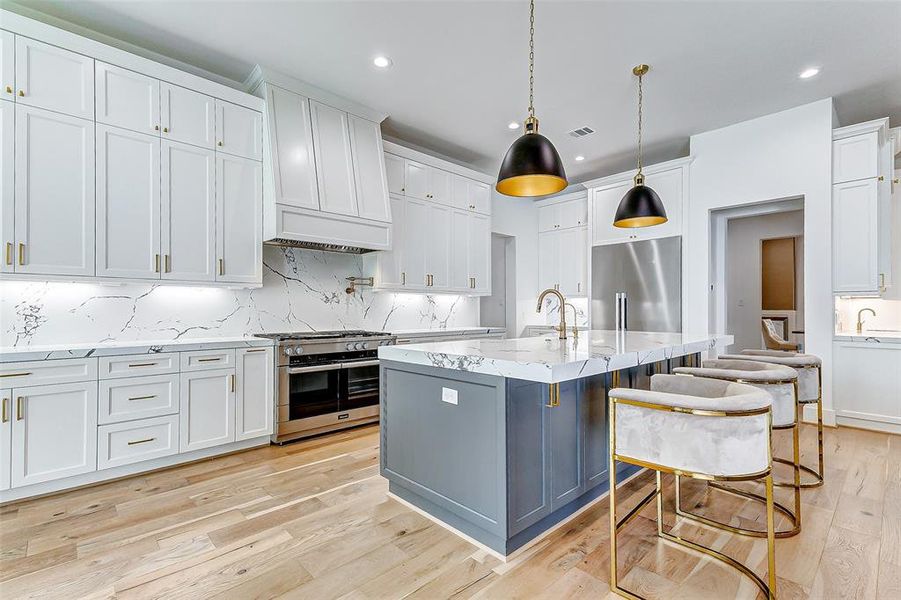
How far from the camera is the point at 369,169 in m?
4.13

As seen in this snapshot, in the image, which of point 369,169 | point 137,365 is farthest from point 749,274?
point 137,365

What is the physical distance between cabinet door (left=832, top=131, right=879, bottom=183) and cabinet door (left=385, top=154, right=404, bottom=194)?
162 inches

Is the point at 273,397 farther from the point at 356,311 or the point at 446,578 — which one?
the point at 446,578

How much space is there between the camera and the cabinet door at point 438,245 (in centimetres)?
489

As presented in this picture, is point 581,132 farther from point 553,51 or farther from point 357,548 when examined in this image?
point 357,548

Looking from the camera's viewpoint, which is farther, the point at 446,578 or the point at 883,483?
the point at 883,483

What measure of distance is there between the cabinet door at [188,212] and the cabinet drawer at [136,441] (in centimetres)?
104

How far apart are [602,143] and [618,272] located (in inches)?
61.5

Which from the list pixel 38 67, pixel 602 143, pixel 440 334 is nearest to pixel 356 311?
pixel 440 334

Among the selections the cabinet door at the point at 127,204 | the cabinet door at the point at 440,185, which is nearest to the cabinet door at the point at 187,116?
the cabinet door at the point at 127,204

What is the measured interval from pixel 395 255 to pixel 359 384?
1.42 m

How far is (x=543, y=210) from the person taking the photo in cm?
656

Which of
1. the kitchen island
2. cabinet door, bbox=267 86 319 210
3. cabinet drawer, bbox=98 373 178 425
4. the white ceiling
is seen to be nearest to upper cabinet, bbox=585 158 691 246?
the white ceiling

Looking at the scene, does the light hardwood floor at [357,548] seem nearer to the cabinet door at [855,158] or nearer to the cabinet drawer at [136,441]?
the cabinet drawer at [136,441]
